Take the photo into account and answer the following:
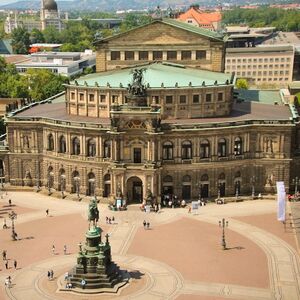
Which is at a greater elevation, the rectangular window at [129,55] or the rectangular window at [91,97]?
the rectangular window at [129,55]

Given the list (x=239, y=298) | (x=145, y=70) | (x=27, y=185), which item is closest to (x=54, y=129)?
(x=27, y=185)

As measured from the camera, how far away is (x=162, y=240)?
284ft

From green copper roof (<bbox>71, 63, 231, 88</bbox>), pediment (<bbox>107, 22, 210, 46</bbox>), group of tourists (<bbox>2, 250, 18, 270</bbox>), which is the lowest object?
group of tourists (<bbox>2, 250, 18, 270</bbox>)

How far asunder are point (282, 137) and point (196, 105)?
53.2ft

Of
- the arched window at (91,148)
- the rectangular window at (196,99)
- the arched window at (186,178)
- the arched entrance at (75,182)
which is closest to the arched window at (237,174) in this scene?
the arched window at (186,178)

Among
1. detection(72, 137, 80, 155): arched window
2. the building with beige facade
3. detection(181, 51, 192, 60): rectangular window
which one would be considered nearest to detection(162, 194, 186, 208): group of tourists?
detection(72, 137, 80, 155): arched window

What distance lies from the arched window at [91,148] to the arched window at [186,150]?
1534cm

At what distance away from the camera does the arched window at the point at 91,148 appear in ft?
353

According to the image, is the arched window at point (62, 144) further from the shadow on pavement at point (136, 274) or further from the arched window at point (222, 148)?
the shadow on pavement at point (136, 274)

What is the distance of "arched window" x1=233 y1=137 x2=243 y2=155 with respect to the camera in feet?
354

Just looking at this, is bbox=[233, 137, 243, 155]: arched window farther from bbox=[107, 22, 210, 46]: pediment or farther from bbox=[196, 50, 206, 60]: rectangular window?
bbox=[107, 22, 210, 46]: pediment

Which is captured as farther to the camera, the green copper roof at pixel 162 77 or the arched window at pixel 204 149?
the green copper roof at pixel 162 77

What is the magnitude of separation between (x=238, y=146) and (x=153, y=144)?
1595 centimetres

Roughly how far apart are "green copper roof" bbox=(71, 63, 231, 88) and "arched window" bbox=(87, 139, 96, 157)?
11678 mm
